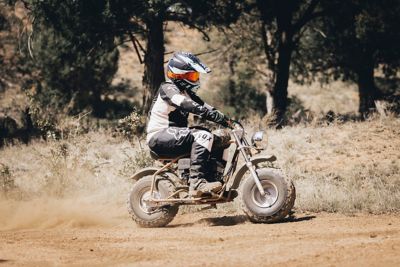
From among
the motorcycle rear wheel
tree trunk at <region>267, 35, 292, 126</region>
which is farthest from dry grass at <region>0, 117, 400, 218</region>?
tree trunk at <region>267, 35, 292, 126</region>

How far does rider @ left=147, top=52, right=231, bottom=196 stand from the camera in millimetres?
7973

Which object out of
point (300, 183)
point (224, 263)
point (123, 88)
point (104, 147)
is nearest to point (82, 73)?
point (123, 88)

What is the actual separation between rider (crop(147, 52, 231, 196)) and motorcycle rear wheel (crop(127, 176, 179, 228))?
449 mm

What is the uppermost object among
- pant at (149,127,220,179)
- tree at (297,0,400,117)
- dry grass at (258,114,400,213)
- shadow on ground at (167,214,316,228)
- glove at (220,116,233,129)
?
tree at (297,0,400,117)

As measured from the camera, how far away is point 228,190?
27.0 feet

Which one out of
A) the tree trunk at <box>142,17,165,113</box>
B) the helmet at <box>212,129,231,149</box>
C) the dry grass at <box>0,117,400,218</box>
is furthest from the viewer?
the tree trunk at <box>142,17,165,113</box>

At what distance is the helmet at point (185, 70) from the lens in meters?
8.23

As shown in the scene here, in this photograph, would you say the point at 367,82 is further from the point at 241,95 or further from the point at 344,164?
the point at 344,164

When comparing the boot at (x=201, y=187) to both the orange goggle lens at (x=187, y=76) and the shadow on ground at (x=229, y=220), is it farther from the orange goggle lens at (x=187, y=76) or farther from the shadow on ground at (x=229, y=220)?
the orange goggle lens at (x=187, y=76)

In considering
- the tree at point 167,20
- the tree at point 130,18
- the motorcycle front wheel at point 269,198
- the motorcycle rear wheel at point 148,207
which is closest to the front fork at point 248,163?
the motorcycle front wheel at point 269,198

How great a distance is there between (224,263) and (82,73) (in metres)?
23.1

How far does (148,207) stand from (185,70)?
1980 mm

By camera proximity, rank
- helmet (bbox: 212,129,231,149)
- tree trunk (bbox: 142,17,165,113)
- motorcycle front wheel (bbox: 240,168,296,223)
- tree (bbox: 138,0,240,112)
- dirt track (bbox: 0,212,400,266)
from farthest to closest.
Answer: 1. tree trunk (bbox: 142,17,165,113)
2. tree (bbox: 138,0,240,112)
3. helmet (bbox: 212,129,231,149)
4. motorcycle front wheel (bbox: 240,168,296,223)
5. dirt track (bbox: 0,212,400,266)

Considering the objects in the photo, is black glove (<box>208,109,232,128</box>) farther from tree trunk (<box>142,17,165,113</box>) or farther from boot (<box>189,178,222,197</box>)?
tree trunk (<box>142,17,165,113</box>)
